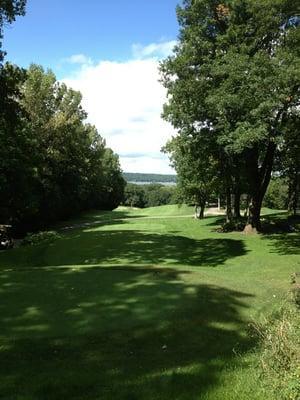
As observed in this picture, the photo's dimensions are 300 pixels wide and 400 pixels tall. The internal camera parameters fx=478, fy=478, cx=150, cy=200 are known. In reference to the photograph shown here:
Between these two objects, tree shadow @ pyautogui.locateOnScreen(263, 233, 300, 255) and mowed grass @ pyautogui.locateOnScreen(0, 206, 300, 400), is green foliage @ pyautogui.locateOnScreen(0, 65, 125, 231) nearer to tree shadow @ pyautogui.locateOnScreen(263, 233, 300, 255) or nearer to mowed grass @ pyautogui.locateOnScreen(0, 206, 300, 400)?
tree shadow @ pyautogui.locateOnScreen(263, 233, 300, 255)

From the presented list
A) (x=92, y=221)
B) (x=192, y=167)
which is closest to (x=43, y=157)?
(x=92, y=221)

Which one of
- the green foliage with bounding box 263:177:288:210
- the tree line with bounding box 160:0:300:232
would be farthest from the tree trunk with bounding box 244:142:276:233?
the green foliage with bounding box 263:177:288:210

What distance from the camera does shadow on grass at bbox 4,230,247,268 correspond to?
2150 centimetres

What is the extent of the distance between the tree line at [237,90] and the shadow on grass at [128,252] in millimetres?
5442

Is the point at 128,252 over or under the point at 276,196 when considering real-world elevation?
under

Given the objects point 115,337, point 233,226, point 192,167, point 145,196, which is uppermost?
point 192,167

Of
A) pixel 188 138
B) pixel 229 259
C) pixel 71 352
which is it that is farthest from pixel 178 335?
pixel 188 138

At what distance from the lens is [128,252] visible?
923 inches

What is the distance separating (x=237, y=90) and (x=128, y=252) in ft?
31.0

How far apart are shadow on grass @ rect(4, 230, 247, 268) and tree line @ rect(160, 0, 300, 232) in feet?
17.9

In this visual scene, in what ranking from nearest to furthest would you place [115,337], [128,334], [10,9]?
[115,337], [128,334], [10,9]

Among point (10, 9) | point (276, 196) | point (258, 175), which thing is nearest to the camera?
point (10, 9)

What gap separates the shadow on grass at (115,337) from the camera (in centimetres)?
602

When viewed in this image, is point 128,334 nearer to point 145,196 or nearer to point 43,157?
point 43,157
